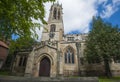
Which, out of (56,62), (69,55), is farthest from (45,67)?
(69,55)

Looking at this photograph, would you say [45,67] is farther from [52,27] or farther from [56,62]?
[52,27]

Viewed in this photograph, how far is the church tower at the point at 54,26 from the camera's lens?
144ft

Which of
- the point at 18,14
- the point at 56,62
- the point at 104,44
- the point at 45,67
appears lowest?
the point at 45,67

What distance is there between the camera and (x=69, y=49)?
31969 mm

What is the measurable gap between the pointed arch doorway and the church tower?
1463cm

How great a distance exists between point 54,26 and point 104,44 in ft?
86.7

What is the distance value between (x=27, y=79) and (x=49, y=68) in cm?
2233

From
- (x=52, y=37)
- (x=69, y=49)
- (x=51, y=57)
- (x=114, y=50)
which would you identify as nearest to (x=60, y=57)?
(x=51, y=57)

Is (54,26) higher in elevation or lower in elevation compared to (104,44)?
higher

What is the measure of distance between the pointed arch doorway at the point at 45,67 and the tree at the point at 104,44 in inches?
382

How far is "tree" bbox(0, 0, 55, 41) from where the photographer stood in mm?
6223

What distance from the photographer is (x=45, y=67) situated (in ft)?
90.8

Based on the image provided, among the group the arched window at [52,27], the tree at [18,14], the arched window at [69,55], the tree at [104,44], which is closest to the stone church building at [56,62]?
the arched window at [69,55]

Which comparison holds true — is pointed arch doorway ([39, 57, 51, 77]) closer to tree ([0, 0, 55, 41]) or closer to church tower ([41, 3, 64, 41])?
church tower ([41, 3, 64, 41])
